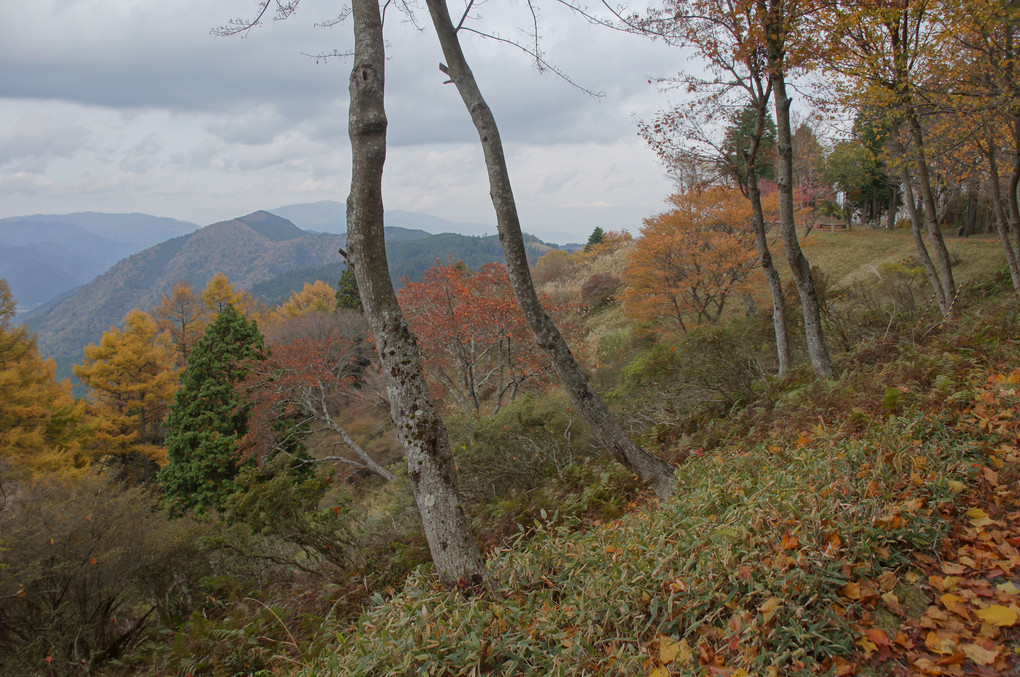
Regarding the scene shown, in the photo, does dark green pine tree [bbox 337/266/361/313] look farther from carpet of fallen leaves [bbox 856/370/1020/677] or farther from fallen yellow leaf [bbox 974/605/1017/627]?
fallen yellow leaf [bbox 974/605/1017/627]

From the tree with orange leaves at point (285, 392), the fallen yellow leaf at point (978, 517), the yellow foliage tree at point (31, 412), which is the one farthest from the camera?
the yellow foliage tree at point (31, 412)

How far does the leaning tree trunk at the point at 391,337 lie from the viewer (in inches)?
128

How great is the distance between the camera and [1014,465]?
9.28 feet

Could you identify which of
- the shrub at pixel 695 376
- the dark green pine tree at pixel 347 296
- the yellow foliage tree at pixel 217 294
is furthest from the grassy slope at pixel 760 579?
the yellow foliage tree at pixel 217 294

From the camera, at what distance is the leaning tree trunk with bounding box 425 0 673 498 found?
459cm

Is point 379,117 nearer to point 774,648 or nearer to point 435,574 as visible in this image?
point 435,574

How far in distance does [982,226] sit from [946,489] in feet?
93.8

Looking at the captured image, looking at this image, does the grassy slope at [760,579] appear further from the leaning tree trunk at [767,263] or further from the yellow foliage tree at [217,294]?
the yellow foliage tree at [217,294]

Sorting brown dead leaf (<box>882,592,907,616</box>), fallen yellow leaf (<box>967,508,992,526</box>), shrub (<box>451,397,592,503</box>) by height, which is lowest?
shrub (<box>451,397,592,503</box>)

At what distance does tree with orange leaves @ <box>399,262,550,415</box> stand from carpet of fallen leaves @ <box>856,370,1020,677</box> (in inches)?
392

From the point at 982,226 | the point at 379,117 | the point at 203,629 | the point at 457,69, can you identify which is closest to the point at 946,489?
the point at 379,117

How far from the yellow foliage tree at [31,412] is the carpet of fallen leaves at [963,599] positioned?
67.2 feet

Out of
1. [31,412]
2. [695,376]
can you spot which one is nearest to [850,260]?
[695,376]

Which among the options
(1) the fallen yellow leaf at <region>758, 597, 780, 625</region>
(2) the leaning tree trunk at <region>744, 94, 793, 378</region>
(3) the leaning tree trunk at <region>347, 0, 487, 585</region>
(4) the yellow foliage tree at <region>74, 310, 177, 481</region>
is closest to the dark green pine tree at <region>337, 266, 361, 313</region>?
(4) the yellow foliage tree at <region>74, 310, 177, 481</region>
